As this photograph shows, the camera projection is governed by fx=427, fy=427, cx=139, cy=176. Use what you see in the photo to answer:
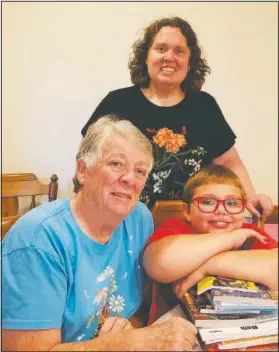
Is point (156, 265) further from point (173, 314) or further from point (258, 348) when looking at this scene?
point (258, 348)

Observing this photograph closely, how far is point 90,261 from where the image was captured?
33.8 inches

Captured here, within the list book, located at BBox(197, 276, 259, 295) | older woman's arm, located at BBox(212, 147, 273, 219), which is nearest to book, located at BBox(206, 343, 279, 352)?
book, located at BBox(197, 276, 259, 295)

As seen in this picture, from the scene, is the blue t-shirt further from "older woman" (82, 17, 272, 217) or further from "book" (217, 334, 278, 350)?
"book" (217, 334, 278, 350)

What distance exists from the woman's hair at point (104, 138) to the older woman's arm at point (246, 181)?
0.15 m

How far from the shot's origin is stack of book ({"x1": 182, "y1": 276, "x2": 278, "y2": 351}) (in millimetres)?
789

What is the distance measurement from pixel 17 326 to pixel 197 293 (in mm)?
362

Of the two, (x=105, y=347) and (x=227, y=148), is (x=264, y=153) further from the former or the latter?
(x=105, y=347)

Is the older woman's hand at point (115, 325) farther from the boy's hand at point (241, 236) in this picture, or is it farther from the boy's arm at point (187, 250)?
the boy's hand at point (241, 236)

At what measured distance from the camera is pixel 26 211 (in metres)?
0.91

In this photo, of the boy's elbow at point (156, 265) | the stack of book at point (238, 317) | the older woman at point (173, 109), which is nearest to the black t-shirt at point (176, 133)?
the older woman at point (173, 109)

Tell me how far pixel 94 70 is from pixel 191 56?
21cm

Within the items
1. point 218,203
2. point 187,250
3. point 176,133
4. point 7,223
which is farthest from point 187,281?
point 7,223

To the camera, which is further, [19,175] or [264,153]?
[19,175]

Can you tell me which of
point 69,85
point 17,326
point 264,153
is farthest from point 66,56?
point 17,326
